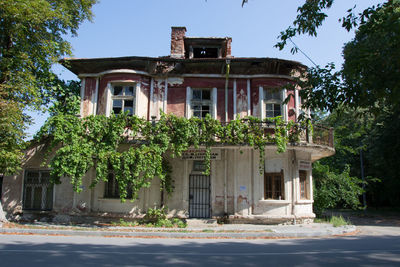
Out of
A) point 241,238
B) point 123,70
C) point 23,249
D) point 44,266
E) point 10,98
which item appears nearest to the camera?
point 44,266

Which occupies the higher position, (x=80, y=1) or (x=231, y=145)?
(x=80, y=1)

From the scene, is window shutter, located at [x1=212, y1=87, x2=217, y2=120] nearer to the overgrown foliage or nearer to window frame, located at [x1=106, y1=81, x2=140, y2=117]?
window frame, located at [x1=106, y1=81, x2=140, y2=117]

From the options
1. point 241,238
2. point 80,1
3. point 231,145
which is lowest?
point 241,238

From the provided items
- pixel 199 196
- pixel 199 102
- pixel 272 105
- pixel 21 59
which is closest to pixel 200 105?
pixel 199 102

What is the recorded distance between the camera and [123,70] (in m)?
15.6

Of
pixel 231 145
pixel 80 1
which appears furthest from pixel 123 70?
pixel 231 145

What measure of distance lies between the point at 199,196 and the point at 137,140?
3.96m

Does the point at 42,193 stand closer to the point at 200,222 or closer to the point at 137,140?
the point at 137,140

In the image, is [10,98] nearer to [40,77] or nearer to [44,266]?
[40,77]

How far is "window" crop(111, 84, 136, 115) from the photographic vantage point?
1586cm

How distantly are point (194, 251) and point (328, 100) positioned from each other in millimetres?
4994

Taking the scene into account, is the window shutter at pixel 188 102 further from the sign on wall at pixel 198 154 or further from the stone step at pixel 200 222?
the stone step at pixel 200 222

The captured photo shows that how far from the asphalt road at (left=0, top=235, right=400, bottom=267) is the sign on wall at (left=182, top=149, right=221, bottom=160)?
5.71m

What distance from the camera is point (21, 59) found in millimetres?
13992
